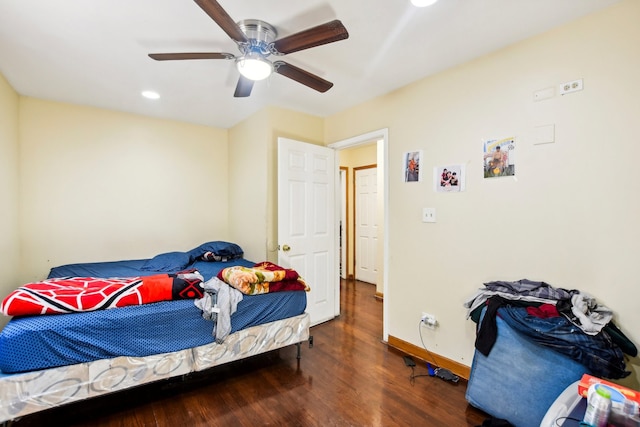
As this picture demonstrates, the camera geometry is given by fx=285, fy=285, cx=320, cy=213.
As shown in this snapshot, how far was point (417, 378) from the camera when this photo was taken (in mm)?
2281

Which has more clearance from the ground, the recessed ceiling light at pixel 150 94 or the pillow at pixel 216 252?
the recessed ceiling light at pixel 150 94

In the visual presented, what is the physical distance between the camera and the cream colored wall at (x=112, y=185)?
9.87 feet

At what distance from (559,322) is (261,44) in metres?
2.38

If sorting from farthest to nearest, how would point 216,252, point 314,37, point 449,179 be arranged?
point 216,252, point 449,179, point 314,37

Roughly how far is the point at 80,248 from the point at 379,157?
13.2 ft

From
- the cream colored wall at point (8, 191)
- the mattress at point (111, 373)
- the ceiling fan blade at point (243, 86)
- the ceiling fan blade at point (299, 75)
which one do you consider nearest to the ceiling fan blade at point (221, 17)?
the ceiling fan blade at point (299, 75)

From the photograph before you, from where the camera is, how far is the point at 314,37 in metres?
1.55

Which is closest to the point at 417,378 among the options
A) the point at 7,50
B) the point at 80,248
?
the point at 80,248

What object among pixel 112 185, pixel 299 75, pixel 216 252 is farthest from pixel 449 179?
pixel 112 185

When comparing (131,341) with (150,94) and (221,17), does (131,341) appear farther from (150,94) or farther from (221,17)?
(150,94)

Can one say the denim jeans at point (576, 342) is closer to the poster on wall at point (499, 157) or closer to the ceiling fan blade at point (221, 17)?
the poster on wall at point (499, 157)

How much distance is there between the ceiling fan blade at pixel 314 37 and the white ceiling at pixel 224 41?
20 centimetres

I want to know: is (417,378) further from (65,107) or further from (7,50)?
(65,107)

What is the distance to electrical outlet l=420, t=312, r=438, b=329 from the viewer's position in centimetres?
248
